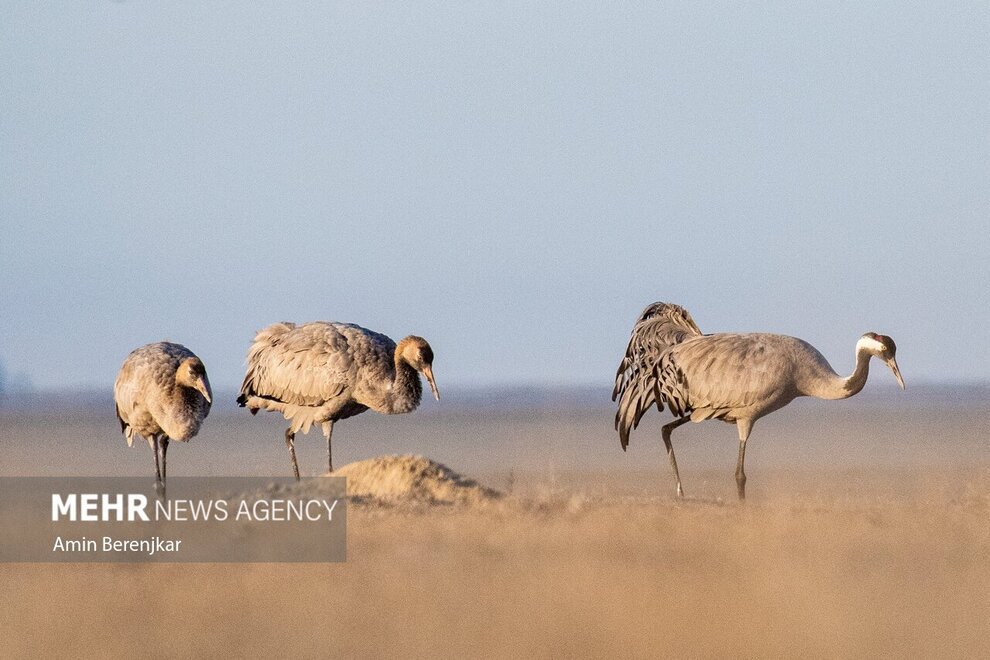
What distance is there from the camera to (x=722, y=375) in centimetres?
1616

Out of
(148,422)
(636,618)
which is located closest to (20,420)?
(148,422)

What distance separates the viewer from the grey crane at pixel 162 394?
16.7 meters

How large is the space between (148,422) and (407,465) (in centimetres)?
293

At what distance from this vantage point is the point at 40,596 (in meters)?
11.3

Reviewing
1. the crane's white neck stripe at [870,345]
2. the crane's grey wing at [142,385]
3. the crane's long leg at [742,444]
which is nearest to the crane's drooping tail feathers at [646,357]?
the crane's long leg at [742,444]

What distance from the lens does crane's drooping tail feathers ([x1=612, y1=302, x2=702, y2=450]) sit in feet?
55.1

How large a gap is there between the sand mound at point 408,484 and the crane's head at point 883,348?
4194mm

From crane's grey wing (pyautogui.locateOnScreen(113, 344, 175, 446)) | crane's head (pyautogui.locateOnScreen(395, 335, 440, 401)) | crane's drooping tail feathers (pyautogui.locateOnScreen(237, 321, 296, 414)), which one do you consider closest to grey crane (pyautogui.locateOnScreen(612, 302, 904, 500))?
crane's head (pyautogui.locateOnScreen(395, 335, 440, 401))

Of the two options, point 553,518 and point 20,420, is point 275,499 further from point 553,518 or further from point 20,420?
point 20,420

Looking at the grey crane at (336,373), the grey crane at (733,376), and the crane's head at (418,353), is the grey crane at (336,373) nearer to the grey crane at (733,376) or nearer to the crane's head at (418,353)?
the crane's head at (418,353)

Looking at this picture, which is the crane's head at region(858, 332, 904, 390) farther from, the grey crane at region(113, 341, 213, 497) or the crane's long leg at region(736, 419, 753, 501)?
the grey crane at region(113, 341, 213, 497)

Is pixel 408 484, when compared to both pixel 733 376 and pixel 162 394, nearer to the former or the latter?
pixel 162 394

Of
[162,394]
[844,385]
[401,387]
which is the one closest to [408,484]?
[401,387]

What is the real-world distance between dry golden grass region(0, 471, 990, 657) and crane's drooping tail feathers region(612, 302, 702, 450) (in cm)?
310
